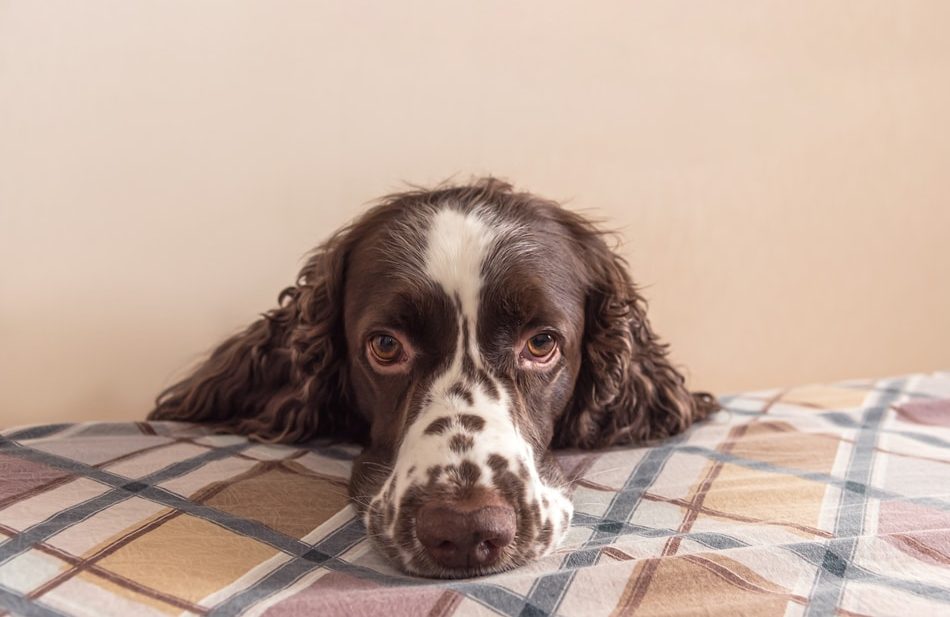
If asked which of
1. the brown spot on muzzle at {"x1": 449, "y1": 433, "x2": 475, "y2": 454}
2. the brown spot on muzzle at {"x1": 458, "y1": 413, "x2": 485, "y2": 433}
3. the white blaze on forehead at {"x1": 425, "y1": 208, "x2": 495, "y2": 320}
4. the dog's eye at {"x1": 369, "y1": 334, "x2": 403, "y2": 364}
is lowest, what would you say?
the brown spot on muzzle at {"x1": 449, "y1": 433, "x2": 475, "y2": 454}

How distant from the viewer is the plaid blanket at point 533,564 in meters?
1.55

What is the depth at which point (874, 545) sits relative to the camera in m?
1.79

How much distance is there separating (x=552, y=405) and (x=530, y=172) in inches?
53.2

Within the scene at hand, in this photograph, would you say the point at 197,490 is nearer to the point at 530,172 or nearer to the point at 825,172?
the point at 530,172

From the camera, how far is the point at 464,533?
68.0 inches

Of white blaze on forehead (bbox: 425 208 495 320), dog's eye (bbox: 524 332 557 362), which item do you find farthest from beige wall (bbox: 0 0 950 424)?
dog's eye (bbox: 524 332 557 362)

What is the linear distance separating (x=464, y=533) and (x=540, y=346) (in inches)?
27.8

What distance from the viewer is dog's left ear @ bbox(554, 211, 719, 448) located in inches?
104

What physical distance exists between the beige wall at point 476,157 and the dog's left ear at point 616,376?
76 centimetres

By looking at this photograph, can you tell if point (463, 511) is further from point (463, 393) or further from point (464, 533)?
point (463, 393)

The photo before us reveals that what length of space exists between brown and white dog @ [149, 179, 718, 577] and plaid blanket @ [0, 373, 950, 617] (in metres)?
0.09

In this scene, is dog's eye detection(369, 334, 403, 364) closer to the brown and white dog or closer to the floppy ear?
the brown and white dog

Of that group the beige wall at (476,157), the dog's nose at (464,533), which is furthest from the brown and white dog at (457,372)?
the beige wall at (476,157)

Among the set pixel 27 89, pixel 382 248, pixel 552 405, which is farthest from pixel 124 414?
pixel 552 405
